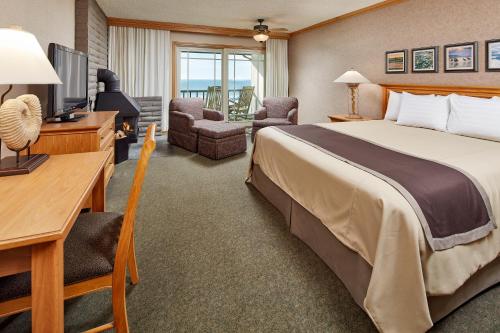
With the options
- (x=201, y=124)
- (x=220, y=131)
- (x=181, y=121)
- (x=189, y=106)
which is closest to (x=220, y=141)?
(x=220, y=131)

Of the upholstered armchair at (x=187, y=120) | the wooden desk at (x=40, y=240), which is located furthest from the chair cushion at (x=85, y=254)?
the upholstered armchair at (x=187, y=120)

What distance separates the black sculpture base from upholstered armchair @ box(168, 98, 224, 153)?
3.52m

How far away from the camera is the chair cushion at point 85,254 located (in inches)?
43.0

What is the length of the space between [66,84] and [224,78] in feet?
15.8

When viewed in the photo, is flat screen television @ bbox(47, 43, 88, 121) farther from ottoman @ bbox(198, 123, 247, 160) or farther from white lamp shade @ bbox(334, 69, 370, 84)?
white lamp shade @ bbox(334, 69, 370, 84)

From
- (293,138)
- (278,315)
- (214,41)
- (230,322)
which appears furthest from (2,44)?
(214,41)

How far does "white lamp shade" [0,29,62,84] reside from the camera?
1356 millimetres

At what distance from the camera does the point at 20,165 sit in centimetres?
147

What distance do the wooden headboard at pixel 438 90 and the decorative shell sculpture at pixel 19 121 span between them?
3.99m

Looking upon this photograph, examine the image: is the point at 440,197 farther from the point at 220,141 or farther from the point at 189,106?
the point at 189,106

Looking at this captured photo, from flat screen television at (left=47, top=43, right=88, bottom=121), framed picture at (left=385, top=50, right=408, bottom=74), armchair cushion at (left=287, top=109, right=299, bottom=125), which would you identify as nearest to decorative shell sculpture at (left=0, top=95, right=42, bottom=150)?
flat screen television at (left=47, top=43, right=88, bottom=121)

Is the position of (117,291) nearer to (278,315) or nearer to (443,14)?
(278,315)

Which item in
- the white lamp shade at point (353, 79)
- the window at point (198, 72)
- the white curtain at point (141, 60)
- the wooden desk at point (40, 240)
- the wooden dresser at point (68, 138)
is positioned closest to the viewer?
the wooden desk at point (40, 240)

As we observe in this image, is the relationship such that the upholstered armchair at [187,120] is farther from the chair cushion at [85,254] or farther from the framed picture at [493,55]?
the framed picture at [493,55]
